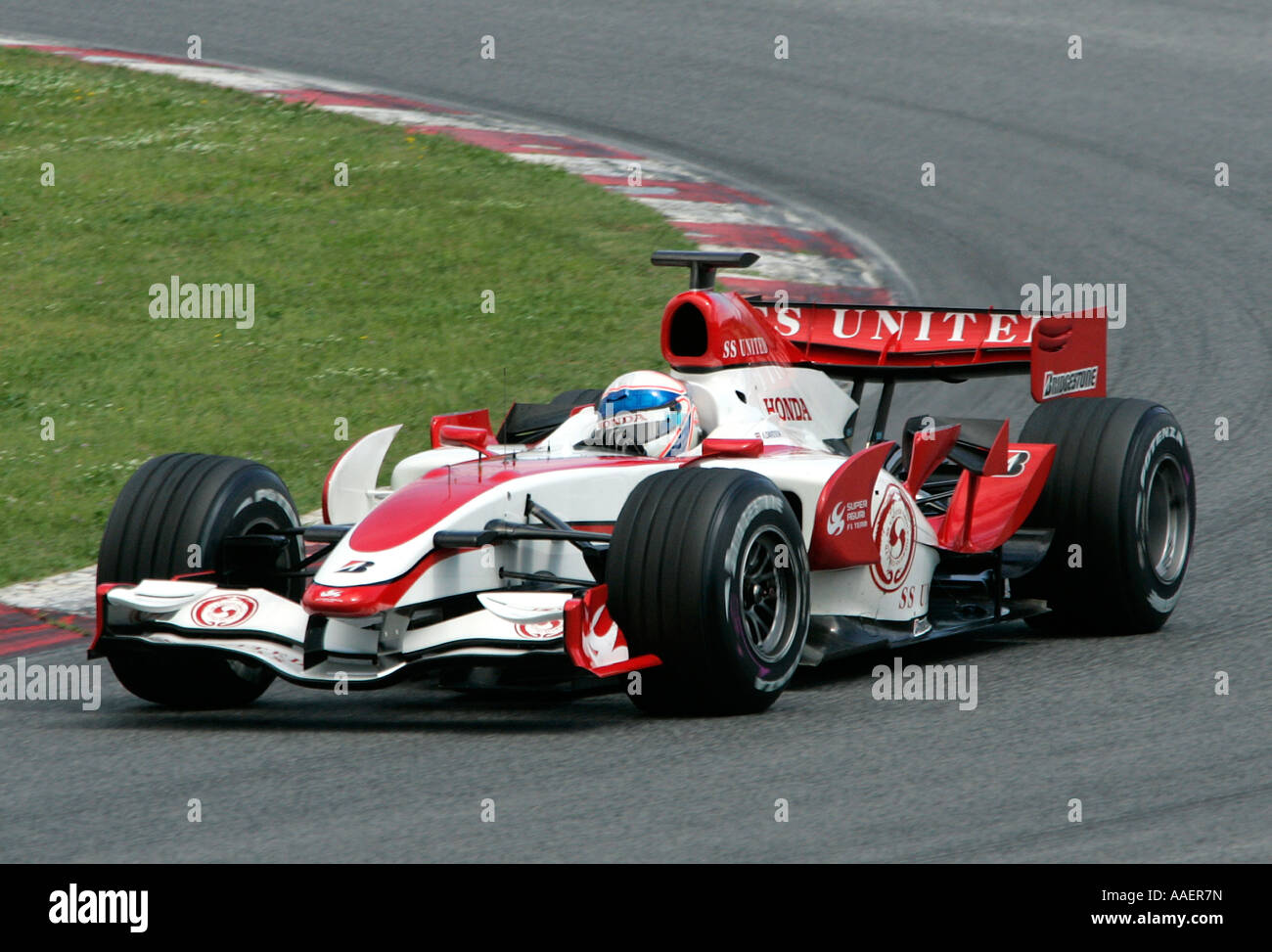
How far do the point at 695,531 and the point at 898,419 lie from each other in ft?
20.4

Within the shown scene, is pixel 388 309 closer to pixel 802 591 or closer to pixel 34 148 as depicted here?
pixel 34 148

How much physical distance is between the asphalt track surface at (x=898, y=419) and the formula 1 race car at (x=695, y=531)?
0.23 meters

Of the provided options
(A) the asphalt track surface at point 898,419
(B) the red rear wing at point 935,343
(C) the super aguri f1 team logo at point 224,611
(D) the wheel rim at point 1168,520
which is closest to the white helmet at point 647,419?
(B) the red rear wing at point 935,343

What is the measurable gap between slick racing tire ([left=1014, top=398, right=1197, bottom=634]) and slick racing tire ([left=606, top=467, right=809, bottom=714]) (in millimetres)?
2019

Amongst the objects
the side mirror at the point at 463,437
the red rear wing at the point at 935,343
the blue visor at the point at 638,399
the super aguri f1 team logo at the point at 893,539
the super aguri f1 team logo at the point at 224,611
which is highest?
the red rear wing at the point at 935,343

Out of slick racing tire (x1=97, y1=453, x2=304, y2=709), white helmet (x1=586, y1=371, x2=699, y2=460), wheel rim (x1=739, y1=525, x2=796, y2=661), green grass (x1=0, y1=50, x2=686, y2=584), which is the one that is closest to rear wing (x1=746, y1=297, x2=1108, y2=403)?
white helmet (x1=586, y1=371, x2=699, y2=460)

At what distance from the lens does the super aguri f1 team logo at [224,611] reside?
270 inches

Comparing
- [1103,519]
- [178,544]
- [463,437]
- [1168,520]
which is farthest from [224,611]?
[1168,520]

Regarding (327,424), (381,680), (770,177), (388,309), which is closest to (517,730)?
(381,680)

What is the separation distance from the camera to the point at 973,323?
9148mm

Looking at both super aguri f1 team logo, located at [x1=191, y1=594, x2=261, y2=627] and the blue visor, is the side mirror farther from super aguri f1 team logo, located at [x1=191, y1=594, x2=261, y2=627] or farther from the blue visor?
super aguri f1 team logo, located at [x1=191, y1=594, x2=261, y2=627]

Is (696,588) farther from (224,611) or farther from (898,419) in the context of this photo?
(898,419)

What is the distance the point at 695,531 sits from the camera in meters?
6.55

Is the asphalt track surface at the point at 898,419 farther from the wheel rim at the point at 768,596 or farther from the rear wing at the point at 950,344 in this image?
the rear wing at the point at 950,344
